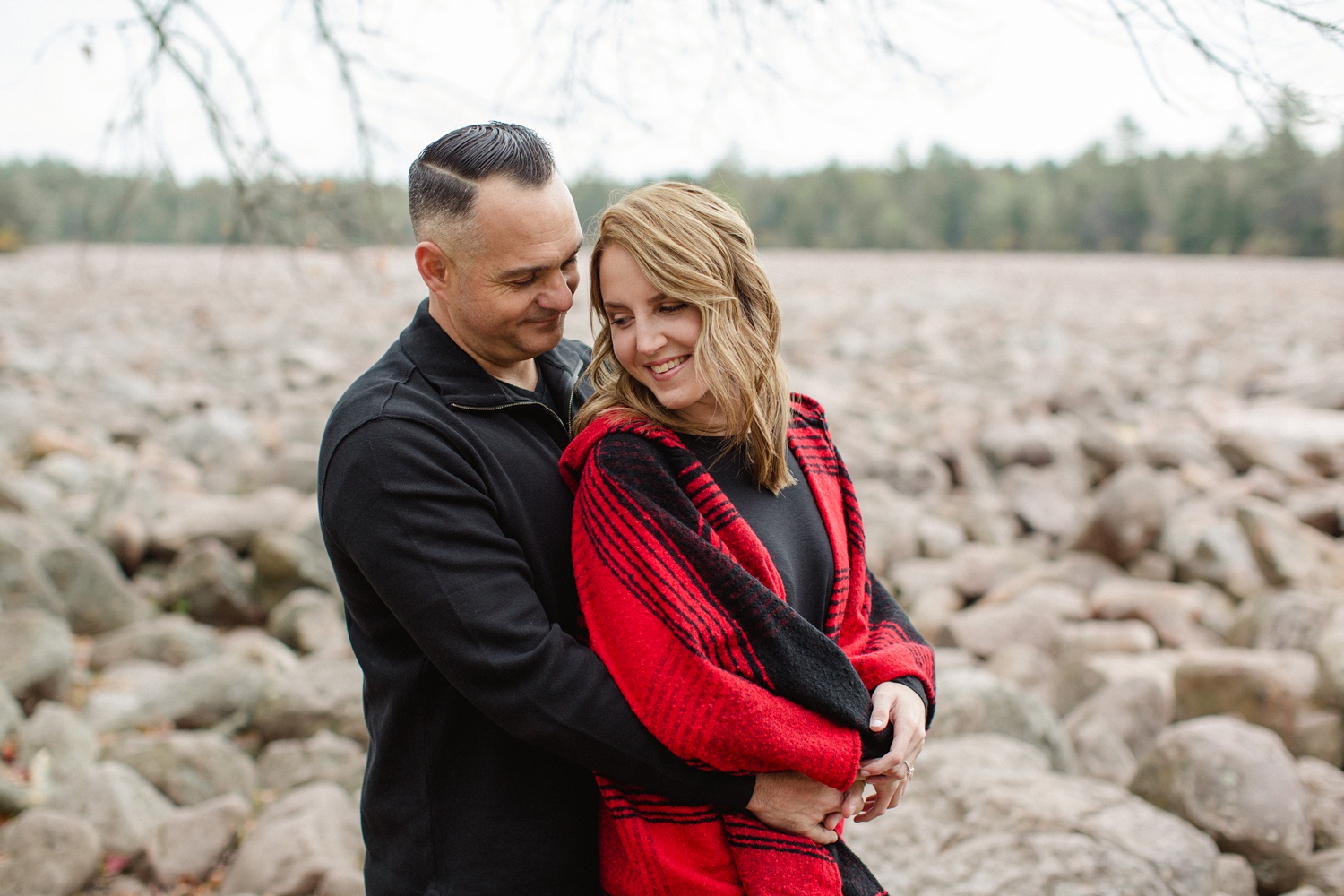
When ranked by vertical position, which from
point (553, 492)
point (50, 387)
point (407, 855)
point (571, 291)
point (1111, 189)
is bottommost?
point (50, 387)

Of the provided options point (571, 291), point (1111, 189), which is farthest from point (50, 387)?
point (1111, 189)

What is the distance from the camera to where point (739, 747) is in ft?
5.39

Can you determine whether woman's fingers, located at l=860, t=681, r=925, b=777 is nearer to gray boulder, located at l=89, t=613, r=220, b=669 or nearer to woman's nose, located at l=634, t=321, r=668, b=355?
woman's nose, located at l=634, t=321, r=668, b=355

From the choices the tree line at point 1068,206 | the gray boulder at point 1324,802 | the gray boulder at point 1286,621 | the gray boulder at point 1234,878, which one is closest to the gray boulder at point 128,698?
the gray boulder at point 1234,878

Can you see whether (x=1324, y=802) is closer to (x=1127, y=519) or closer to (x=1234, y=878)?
(x=1234, y=878)

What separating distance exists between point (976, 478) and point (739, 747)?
7760 mm

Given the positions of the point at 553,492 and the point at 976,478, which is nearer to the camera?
the point at 553,492

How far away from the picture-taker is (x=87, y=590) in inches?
219

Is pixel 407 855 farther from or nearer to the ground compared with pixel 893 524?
farther from the ground

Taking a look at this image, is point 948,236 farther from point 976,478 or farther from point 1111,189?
point 976,478

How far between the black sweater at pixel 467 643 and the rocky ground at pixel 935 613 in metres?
1.52

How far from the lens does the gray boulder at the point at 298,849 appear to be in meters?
3.37

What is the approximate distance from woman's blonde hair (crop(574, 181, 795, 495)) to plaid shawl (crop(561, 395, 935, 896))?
0.11m

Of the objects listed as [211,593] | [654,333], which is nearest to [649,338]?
[654,333]
